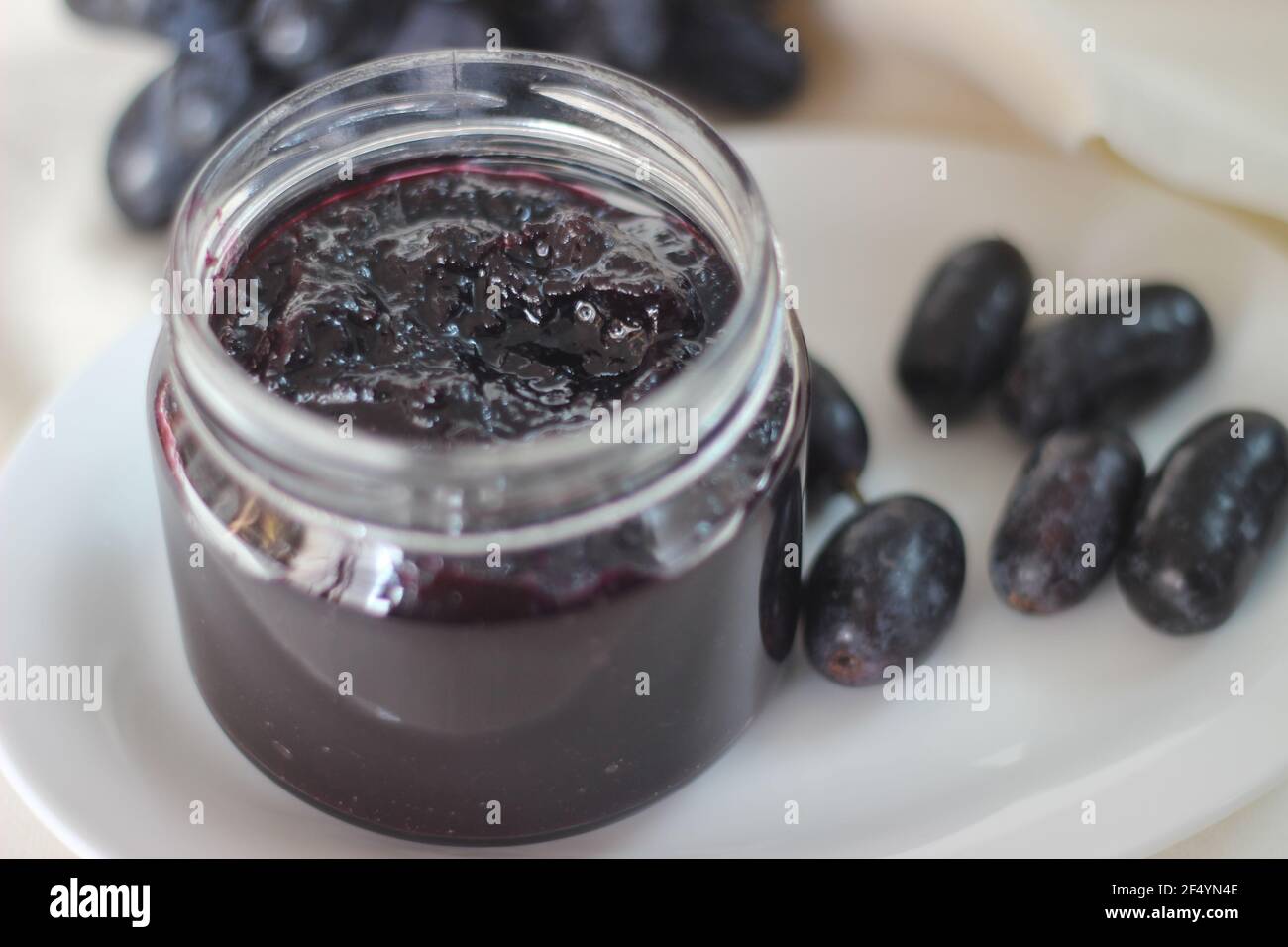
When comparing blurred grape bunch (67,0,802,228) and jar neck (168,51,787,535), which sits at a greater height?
blurred grape bunch (67,0,802,228)

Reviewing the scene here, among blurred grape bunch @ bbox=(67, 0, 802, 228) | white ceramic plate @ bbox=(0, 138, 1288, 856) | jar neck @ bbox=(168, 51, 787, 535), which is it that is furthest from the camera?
blurred grape bunch @ bbox=(67, 0, 802, 228)

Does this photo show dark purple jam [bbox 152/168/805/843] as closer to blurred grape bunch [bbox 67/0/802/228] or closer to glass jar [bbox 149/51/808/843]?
glass jar [bbox 149/51/808/843]

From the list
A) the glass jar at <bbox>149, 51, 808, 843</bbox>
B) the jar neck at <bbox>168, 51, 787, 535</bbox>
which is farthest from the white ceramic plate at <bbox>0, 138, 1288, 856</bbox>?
the jar neck at <bbox>168, 51, 787, 535</bbox>

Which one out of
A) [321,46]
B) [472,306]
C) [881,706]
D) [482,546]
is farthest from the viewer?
[321,46]

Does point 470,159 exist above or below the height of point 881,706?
above

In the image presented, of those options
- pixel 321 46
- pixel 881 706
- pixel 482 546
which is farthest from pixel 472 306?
pixel 321 46

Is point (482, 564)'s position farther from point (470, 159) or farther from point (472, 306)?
point (470, 159)
